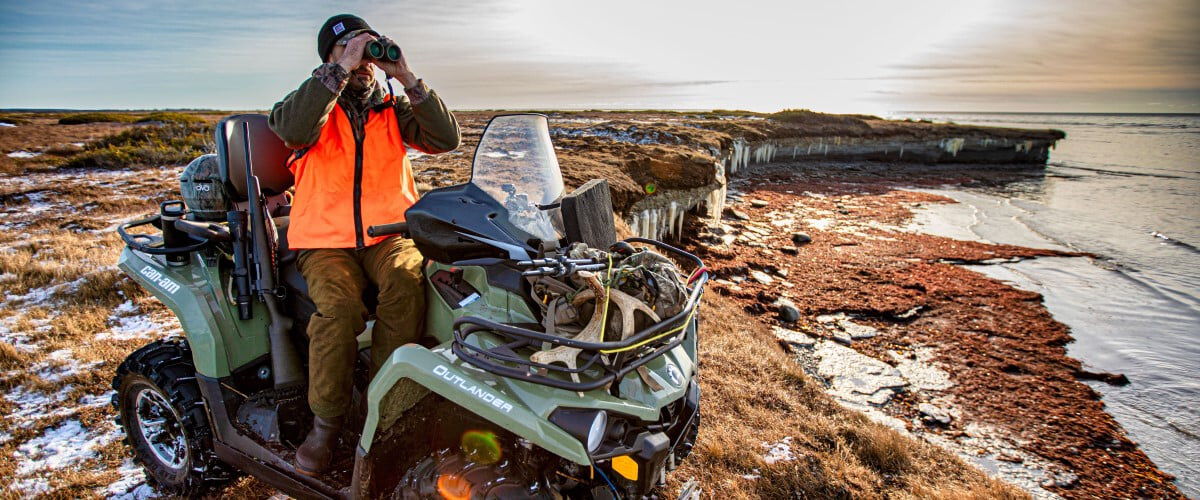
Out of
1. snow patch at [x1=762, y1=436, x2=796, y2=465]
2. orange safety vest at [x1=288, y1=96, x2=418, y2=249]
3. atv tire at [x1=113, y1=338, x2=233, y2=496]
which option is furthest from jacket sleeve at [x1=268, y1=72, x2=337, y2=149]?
snow patch at [x1=762, y1=436, x2=796, y2=465]

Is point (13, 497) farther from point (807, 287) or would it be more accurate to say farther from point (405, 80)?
point (807, 287)

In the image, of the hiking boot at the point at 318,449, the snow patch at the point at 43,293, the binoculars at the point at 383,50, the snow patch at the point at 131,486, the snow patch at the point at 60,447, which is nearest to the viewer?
the binoculars at the point at 383,50

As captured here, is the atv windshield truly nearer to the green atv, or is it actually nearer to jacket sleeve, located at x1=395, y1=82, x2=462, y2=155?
the green atv

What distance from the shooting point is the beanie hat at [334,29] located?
2.80m

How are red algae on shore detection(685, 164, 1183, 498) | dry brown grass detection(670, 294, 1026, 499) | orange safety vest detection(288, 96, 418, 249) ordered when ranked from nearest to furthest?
1. orange safety vest detection(288, 96, 418, 249)
2. dry brown grass detection(670, 294, 1026, 499)
3. red algae on shore detection(685, 164, 1183, 498)

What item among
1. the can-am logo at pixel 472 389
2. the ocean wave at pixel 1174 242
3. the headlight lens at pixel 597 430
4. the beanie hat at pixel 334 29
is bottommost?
the ocean wave at pixel 1174 242

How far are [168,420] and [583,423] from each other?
301 cm

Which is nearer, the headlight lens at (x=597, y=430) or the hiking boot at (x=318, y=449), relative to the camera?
the headlight lens at (x=597, y=430)

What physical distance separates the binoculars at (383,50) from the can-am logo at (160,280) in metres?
1.81

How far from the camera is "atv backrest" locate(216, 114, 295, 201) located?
3.12m

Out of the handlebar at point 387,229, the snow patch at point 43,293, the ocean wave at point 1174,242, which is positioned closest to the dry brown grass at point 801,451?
the handlebar at point 387,229

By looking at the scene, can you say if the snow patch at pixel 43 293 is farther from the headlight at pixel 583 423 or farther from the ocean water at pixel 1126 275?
the ocean water at pixel 1126 275

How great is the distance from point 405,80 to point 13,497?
358cm

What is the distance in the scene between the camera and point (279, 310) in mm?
3090
